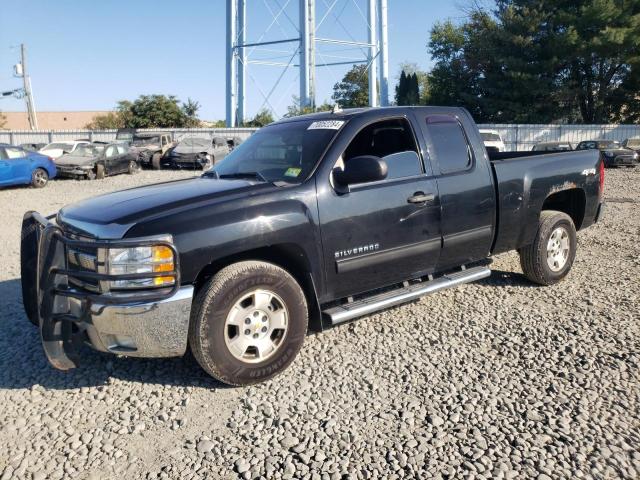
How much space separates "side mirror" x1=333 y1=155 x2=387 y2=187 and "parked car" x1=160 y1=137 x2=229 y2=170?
20.0 m

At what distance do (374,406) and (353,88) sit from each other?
63.0 metres

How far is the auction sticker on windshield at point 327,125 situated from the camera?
4.29m

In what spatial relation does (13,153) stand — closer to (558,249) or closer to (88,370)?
(88,370)

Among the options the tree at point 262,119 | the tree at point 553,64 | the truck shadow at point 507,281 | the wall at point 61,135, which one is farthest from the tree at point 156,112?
the truck shadow at point 507,281

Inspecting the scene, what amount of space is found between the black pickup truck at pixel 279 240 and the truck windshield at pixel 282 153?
0.7 inches

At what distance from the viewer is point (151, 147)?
83.4 ft

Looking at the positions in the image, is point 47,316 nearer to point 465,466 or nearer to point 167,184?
point 167,184

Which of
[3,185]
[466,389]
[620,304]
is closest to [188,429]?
[466,389]

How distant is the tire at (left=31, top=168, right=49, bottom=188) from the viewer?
668 inches

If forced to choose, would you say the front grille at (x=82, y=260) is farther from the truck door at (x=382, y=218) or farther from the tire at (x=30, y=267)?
the truck door at (x=382, y=218)

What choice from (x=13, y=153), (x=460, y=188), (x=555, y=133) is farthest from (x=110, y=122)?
(x=460, y=188)

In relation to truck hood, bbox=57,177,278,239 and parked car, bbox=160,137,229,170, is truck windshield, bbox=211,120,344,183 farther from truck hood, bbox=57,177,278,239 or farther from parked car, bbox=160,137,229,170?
parked car, bbox=160,137,229,170

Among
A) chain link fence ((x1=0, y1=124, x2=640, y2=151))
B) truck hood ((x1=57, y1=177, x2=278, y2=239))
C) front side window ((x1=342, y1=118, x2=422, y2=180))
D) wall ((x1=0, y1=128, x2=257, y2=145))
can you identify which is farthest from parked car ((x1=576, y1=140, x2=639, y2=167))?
truck hood ((x1=57, y1=177, x2=278, y2=239))

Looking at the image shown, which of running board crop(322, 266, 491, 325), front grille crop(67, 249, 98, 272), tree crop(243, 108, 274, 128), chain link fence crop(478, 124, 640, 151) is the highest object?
tree crop(243, 108, 274, 128)
